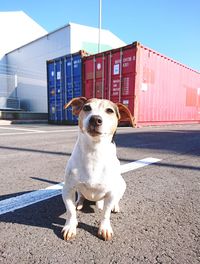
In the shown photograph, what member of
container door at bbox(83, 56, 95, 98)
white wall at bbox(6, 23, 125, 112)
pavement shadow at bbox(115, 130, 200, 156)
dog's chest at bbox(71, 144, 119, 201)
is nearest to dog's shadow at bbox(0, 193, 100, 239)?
dog's chest at bbox(71, 144, 119, 201)

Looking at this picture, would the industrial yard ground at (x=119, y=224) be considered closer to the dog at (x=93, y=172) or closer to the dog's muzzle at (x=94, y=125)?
the dog at (x=93, y=172)

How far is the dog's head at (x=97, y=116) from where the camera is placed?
151 cm

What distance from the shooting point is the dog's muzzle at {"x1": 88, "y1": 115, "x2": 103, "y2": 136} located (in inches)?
59.1

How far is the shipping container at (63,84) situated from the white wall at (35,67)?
528cm

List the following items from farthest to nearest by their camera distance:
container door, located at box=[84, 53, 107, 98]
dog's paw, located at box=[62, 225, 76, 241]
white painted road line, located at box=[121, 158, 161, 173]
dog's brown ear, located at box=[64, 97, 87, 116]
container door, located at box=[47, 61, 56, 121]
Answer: container door, located at box=[47, 61, 56, 121], container door, located at box=[84, 53, 107, 98], white painted road line, located at box=[121, 158, 161, 173], dog's brown ear, located at box=[64, 97, 87, 116], dog's paw, located at box=[62, 225, 76, 241]

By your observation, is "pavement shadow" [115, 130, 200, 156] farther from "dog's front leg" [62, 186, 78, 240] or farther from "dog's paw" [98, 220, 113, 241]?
"dog's front leg" [62, 186, 78, 240]

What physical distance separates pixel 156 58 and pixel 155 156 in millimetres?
8582

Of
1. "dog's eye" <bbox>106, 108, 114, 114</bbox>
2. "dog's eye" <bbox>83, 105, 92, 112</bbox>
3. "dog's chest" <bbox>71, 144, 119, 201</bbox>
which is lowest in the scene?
"dog's chest" <bbox>71, 144, 119, 201</bbox>

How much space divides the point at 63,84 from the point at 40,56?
29.7ft

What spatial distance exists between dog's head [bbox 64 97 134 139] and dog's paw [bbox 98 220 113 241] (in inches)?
24.7

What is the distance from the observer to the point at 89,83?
11633 millimetres

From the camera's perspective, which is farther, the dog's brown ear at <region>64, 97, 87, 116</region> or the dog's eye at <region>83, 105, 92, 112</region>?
the dog's brown ear at <region>64, 97, 87, 116</region>

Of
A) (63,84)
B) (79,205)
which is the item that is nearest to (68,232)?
(79,205)

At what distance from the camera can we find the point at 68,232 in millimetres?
1443
